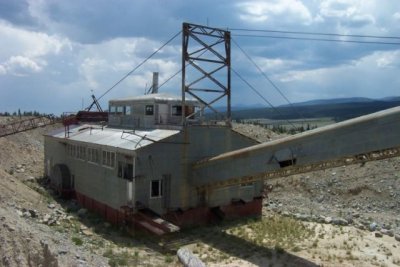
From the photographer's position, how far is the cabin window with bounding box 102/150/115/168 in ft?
91.9

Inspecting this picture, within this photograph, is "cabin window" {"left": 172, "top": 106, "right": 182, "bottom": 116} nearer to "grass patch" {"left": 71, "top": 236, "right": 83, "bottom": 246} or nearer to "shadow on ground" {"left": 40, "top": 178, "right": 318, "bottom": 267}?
"shadow on ground" {"left": 40, "top": 178, "right": 318, "bottom": 267}

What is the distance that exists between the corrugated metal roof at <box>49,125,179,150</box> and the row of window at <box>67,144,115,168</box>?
22.1 inches

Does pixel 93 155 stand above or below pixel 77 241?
above

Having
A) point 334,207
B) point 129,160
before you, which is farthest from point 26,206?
point 334,207

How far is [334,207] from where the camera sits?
36406 millimetres

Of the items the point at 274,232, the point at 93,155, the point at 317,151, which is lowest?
the point at 274,232

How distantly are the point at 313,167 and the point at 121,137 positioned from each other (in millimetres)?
12234

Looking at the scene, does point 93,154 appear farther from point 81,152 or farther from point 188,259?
point 188,259

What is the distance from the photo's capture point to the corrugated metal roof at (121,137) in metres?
26.2

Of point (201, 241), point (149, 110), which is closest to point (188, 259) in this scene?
point (201, 241)

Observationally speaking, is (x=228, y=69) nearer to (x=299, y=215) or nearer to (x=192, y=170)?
(x=192, y=170)

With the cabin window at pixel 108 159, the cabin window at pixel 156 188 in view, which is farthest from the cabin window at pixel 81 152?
the cabin window at pixel 156 188

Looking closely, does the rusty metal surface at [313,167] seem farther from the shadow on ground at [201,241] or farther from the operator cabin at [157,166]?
the shadow on ground at [201,241]

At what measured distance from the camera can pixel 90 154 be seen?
31.3m
